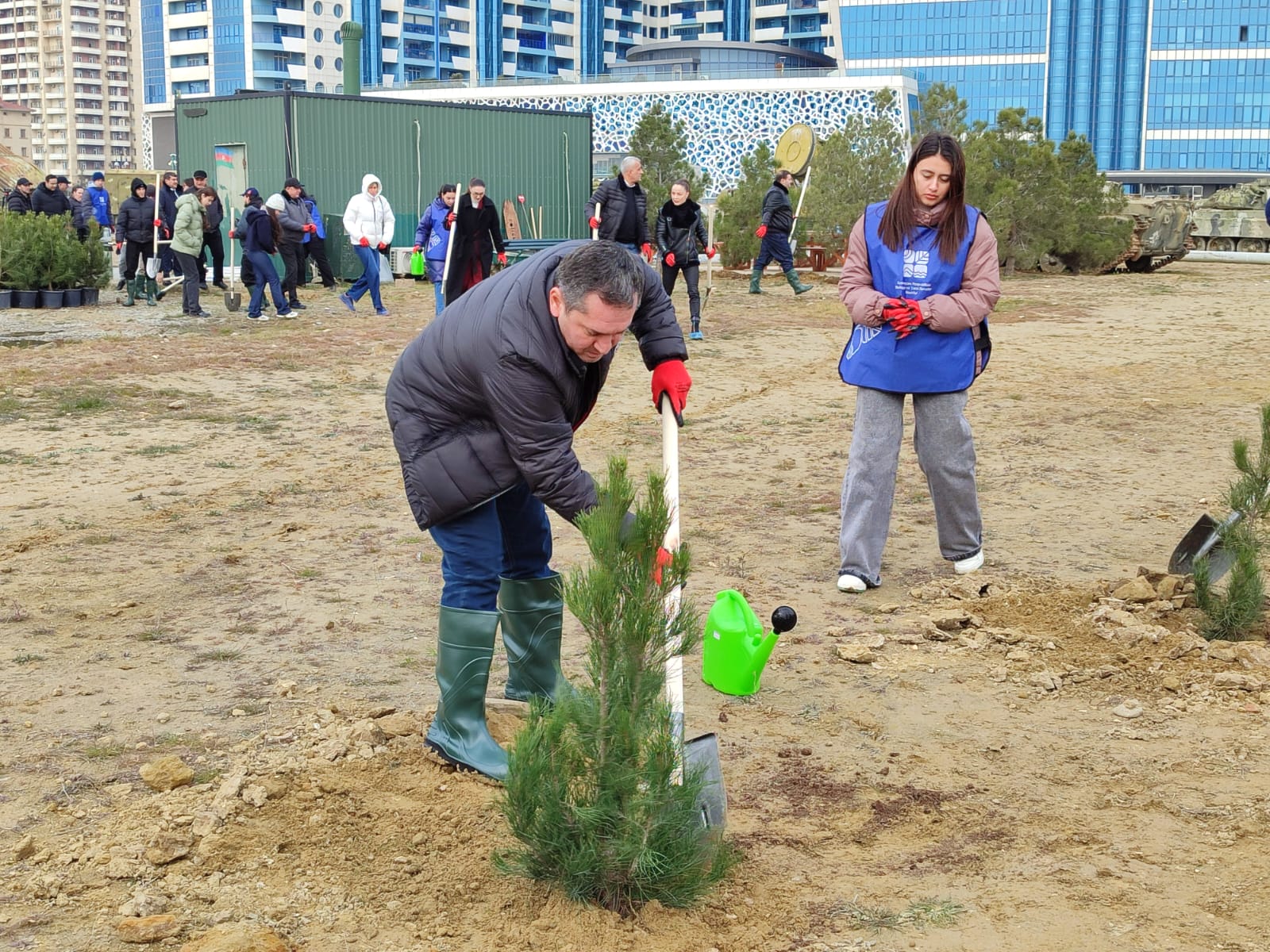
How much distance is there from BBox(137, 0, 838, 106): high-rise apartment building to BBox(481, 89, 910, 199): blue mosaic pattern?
1577 inches

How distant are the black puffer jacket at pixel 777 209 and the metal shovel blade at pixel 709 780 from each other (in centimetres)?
1526

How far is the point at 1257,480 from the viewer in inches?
196

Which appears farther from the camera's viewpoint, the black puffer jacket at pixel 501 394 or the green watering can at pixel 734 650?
the green watering can at pixel 734 650

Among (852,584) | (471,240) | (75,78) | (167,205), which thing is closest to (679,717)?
(852,584)

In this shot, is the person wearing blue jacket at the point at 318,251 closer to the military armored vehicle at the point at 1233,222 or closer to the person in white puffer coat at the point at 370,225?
the person in white puffer coat at the point at 370,225

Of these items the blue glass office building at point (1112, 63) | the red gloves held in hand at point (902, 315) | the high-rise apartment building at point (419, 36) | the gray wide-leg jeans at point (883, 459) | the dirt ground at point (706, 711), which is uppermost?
the high-rise apartment building at point (419, 36)

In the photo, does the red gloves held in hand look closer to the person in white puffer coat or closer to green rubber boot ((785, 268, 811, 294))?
the person in white puffer coat

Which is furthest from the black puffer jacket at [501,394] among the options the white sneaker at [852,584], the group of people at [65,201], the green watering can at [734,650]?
the group of people at [65,201]

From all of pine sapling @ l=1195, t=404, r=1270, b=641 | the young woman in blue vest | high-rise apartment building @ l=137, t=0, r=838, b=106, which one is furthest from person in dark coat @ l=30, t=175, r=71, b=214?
high-rise apartment building @ l=137, t=0, r=838, b=106

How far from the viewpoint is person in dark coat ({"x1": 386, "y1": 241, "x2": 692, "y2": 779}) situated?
334cm

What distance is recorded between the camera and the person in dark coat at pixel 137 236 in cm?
1705

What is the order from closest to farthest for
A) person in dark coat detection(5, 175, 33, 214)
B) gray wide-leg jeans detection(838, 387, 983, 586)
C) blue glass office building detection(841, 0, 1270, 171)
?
gray wide-leg jeans detection(838, 387, 983, 586) < person in dark coat detection(5, 175, 33, 214) < blue glass office building detection(841, 0, 1270, 171)

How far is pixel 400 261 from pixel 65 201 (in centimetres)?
570

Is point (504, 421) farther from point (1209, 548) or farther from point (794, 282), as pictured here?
point (794, 282)
